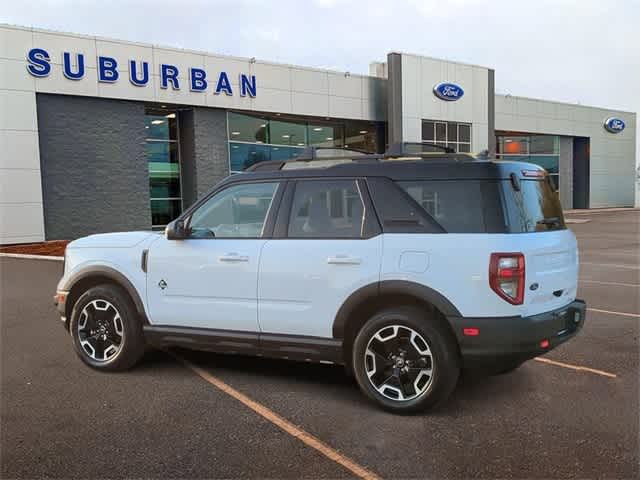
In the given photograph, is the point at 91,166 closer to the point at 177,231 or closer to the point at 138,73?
the point at 138,73

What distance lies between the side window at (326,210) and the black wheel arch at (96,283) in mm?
1657

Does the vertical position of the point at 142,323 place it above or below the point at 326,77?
below

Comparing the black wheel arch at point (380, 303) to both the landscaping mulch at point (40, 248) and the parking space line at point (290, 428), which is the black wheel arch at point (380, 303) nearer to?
the parking space line at point (290, 428)

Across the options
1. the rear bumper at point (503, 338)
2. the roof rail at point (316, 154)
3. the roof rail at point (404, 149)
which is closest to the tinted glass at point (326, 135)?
the roof rail at point (316, 154)

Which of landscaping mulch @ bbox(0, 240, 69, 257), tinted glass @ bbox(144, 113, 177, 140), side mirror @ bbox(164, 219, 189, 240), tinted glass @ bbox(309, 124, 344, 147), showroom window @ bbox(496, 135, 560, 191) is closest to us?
side mirror @ bbox(164, 219, 189, 240)

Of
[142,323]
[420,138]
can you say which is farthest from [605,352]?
[420,138]

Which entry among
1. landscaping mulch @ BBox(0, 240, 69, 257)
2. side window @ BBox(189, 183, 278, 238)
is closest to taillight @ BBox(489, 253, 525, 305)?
side window @ BBox(189, 183, 278, 238)

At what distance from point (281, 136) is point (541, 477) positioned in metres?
23.8

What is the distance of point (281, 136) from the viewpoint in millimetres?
25953

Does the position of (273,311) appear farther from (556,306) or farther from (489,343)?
(556,306)

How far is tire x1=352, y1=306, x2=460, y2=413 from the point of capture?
3930mm

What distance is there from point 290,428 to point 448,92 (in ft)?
90.4

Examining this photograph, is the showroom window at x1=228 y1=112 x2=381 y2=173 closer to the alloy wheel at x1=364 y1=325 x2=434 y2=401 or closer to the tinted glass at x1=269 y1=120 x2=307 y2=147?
the tinted glass at x1=269 y1=120 x2=307 y2=147

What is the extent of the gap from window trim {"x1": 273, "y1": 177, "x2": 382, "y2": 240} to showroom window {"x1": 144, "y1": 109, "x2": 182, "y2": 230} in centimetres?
1868
